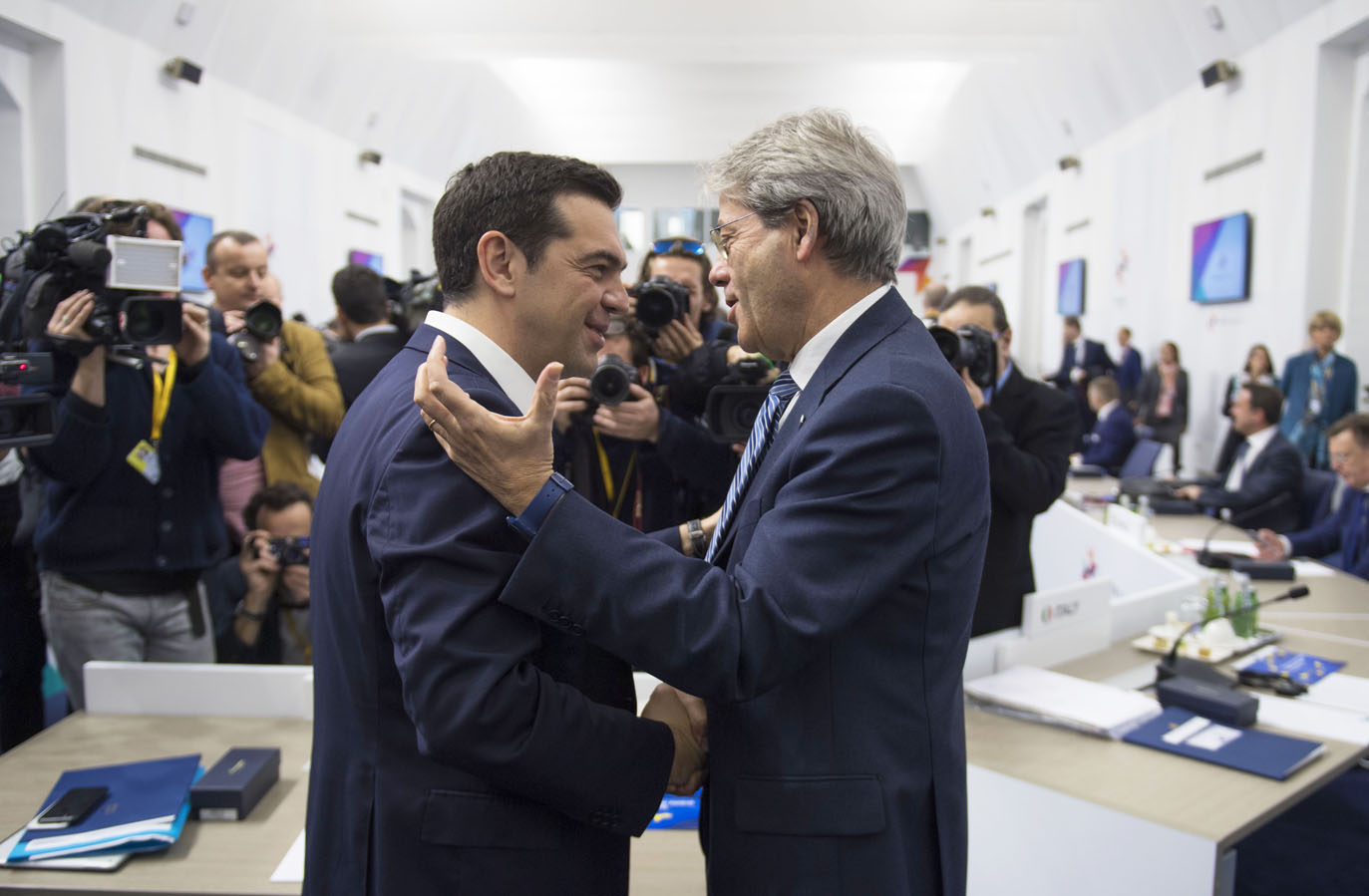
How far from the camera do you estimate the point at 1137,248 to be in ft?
35.3

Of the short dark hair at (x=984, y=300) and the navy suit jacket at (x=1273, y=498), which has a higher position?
the short dark hair at (x=984, y=300)

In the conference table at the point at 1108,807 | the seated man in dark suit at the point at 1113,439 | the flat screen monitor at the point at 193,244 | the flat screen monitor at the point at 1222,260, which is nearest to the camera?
the conference table at the point at 1108,807

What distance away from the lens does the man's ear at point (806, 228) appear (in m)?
1.26

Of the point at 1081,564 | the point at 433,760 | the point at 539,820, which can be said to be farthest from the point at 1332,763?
the point at 1081,564

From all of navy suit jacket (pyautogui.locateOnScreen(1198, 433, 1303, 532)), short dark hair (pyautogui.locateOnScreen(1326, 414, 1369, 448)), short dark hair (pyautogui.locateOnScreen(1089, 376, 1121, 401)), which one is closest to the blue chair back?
short dark hair (pyautogui.locateOnScreen(1089, 376, 1121, 401))

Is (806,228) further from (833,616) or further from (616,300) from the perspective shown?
(833,616)

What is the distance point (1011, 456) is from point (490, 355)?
175 centimetres

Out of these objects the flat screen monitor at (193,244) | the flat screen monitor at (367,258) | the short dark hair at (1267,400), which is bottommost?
the short dark hair at (1267,400)

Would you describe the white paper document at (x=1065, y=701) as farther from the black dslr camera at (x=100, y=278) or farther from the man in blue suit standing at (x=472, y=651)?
the black dslr camera at (x=100, y=278)

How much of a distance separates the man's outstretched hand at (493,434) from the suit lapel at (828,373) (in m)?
0.30

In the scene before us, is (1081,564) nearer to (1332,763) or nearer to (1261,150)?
(1332,763)

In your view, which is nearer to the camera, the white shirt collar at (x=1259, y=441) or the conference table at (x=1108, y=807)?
the conference table at (x=1108, y=807)

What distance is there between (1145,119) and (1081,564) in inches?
303

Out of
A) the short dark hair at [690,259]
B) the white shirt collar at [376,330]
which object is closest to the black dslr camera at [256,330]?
the white shirt collar at [376,330]
